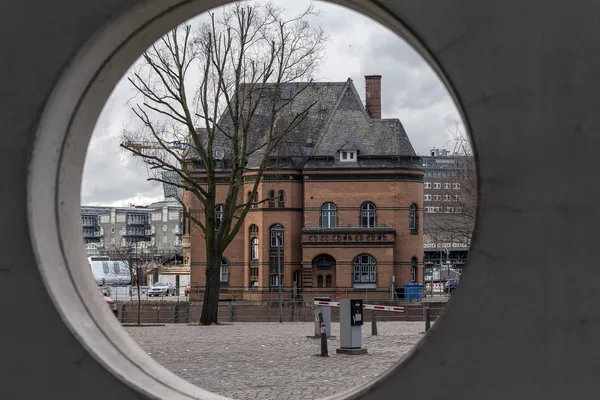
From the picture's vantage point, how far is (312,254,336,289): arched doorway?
54.2 metres

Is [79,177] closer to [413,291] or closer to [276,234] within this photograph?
[413,291]

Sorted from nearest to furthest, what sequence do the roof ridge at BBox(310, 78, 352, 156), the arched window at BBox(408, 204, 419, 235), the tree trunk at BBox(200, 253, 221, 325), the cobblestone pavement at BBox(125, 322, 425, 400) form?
the cobblestone pavement at BBox(125, 322, 425, 400)
the tree trunk at BBox(200, 253, 221, 325)
the arched window at BBox(408, 204, 419, 235)
the roof ridge at BBox(310, 78, 352, 156)

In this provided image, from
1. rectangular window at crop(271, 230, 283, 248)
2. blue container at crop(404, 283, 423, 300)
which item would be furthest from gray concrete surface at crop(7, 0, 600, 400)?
rectangular window at crop(271, 230, 283, 248)

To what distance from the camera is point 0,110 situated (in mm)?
4340

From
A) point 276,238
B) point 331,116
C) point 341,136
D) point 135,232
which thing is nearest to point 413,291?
point 276,238

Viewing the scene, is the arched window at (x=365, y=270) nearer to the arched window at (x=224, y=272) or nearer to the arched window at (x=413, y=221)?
the arched window at (x=413, y=221)

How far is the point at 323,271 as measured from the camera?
54.5 meters

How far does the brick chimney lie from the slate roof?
2134 millimetres

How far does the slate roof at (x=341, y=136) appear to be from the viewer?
5512 centimetres

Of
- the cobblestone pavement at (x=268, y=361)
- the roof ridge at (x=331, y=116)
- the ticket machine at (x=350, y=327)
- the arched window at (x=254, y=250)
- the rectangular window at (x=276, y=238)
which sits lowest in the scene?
the cobblestone pavement at (x=268, y=361)

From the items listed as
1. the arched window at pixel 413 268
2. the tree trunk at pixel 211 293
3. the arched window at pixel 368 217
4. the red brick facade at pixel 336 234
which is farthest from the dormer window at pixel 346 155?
the tree trunk at pixel 211 293

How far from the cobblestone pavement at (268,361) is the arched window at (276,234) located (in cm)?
3074

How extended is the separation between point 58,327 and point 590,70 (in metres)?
2.66

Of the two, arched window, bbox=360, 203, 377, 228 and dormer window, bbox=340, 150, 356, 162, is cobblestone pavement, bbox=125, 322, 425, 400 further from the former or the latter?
dormer window, bbox=340, 150, 356, 162
